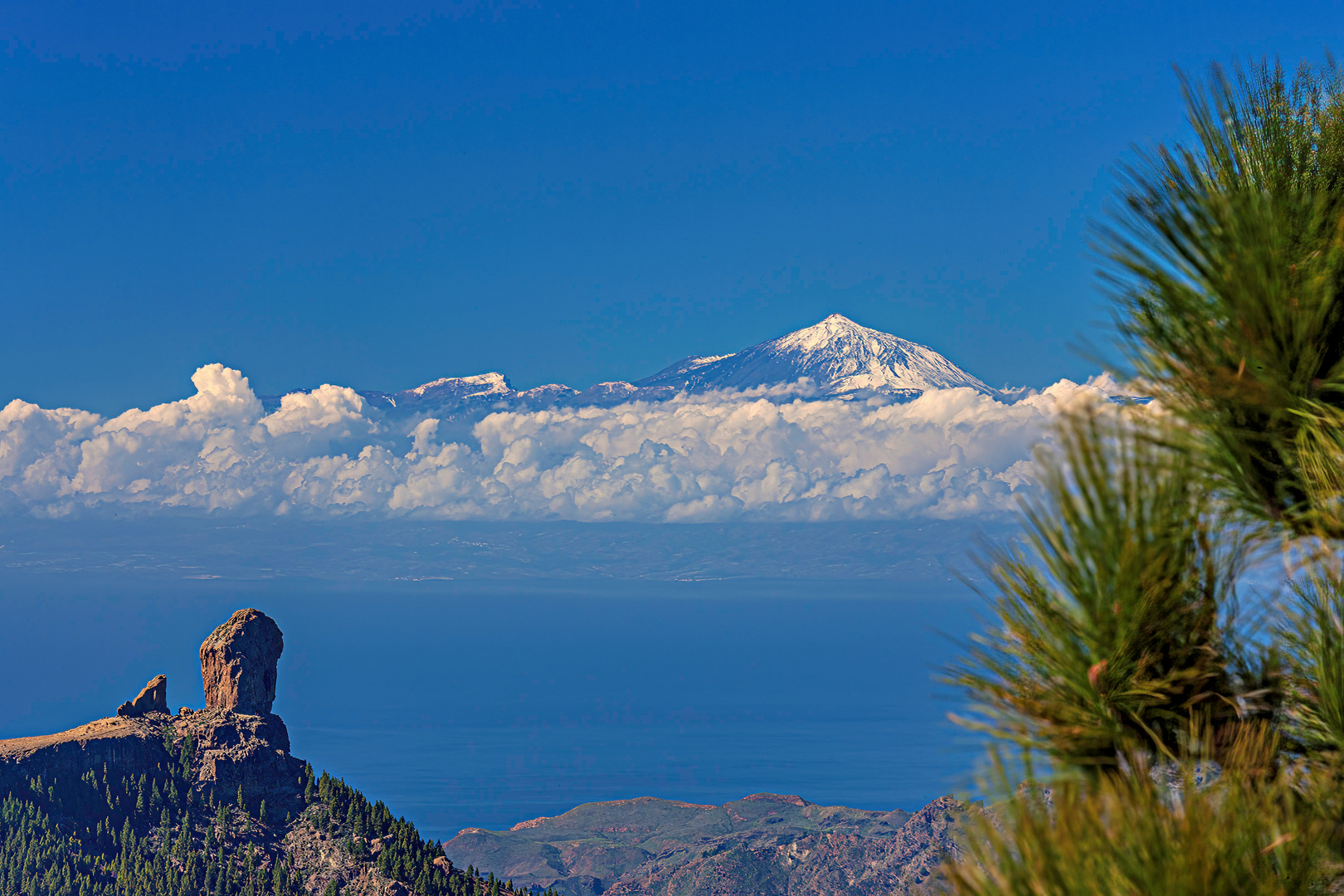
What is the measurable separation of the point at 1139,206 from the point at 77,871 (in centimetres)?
13310

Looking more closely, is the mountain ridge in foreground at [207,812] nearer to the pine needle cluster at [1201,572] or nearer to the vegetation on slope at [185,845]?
the vegetation on slope at [185,845]

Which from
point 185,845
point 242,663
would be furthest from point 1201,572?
point 242,663

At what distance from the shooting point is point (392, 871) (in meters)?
109

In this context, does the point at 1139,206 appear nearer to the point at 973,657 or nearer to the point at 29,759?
the point at 973,657

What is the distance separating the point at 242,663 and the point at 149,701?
13.5 metres

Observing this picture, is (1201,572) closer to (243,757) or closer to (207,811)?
(243,757)

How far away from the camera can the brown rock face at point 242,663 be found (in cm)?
12175

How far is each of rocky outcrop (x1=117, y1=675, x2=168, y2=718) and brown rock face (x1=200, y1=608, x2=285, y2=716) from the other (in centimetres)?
548

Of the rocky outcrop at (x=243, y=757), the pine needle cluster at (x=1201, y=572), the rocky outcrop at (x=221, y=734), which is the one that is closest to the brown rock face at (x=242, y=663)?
the rocky outcrop at (x=221, y=734)

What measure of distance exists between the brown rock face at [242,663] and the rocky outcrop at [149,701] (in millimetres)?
5480

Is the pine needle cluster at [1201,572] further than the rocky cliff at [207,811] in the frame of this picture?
No

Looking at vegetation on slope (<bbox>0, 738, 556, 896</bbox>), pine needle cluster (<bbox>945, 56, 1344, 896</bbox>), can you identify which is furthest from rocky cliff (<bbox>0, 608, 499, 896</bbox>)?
pine needle cluster (<bbox>945, 56, 1344, 896</bbox>)

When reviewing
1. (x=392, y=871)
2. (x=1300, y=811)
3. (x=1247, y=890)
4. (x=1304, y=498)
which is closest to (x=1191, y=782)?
(x=1247, y=890)

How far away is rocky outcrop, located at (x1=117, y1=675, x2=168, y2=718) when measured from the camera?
122938 mm
